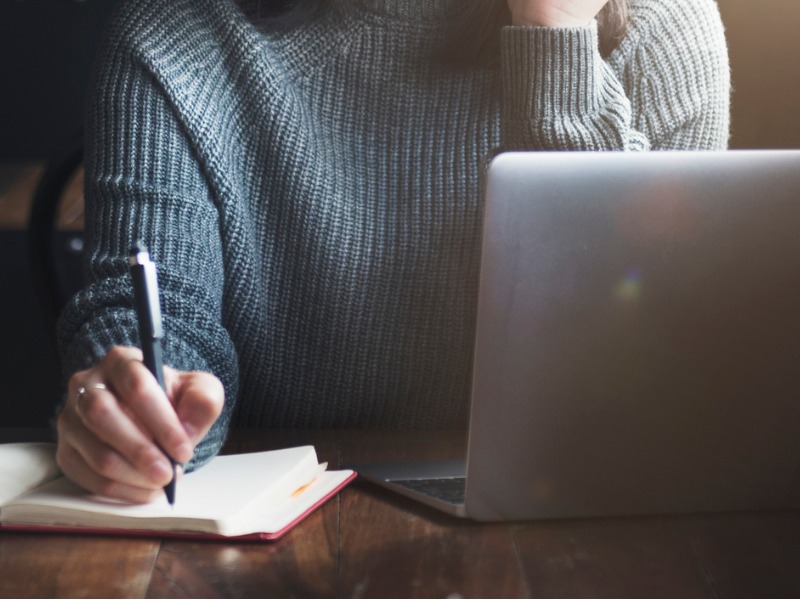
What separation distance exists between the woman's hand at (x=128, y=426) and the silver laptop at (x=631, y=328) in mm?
215

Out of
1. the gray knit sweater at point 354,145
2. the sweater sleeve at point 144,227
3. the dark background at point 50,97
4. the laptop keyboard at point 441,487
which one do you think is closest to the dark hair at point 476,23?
the gray knit sweater at point 354,145

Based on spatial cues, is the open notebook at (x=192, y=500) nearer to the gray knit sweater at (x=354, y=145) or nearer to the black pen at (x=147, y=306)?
the black pen at (x=147, y=306)

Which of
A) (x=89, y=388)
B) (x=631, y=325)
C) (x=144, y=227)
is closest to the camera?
(x=631, y=325)

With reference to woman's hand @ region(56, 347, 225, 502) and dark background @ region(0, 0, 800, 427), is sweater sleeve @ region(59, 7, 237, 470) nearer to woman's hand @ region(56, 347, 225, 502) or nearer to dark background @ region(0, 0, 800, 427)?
woman's hand @ region(56, 347, 225, 502)

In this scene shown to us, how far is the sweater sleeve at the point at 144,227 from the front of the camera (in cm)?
95

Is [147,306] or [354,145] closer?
[147,306]

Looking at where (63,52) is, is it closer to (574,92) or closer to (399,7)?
(399,7)

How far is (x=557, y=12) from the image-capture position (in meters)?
Answer: 1.13

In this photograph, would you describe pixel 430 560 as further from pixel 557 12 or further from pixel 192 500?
pixel 557 12

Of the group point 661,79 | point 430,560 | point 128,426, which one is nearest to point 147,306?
point 128,426

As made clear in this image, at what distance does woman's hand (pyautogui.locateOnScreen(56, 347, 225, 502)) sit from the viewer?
73 centimetres

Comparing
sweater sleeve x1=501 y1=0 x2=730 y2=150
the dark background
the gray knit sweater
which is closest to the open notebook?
the gray knit sweater

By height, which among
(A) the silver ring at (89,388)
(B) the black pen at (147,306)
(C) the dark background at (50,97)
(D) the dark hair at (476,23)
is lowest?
(C) the dark background at (50,97)

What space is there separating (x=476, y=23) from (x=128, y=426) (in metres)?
0.67
